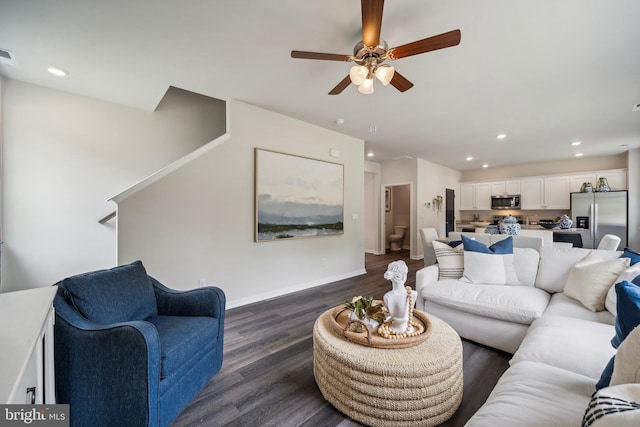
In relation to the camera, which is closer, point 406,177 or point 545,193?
point 406,177

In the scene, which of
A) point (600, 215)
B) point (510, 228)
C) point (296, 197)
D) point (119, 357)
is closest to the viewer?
point (119, 357)

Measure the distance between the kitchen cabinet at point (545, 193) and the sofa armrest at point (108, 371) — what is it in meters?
8.91

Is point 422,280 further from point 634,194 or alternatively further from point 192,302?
point 634,194

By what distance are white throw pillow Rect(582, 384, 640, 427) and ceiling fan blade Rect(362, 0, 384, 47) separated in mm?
1897

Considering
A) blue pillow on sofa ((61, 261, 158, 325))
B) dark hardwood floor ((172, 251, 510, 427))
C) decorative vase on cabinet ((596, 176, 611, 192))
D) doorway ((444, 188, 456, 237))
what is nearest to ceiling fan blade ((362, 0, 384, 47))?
blue pillow on sofa ((61, 261, 158, 325))

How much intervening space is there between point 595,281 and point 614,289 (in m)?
0.16

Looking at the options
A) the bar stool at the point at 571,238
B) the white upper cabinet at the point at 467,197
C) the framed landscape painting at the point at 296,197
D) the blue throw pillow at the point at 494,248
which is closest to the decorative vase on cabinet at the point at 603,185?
the bar stool at the point at 571,238

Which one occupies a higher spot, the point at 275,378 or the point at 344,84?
the point at 344,84

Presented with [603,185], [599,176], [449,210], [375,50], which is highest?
[375,50]

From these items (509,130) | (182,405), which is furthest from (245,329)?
(509,130)

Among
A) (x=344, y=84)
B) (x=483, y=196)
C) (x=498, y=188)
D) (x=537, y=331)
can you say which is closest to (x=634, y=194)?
(x=498, y=188)

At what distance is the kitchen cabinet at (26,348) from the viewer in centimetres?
65

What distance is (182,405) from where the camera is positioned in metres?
1.49

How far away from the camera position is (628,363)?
78 centimetres
